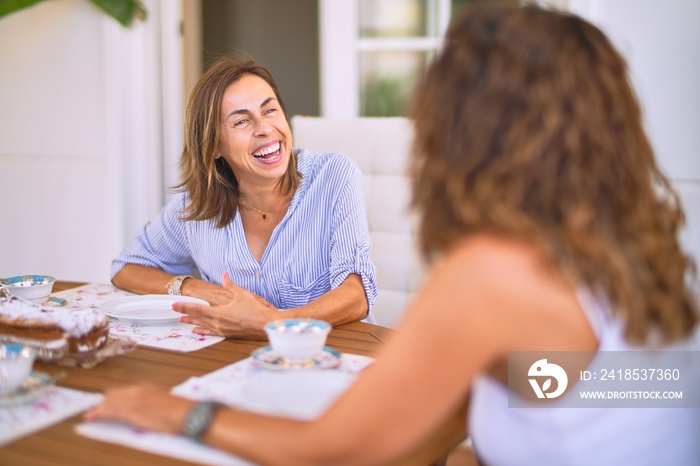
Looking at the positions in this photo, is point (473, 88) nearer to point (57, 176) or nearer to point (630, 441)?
point (630, 441)

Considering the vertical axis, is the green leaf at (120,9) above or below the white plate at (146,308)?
above

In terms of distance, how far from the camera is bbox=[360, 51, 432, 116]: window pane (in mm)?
3145

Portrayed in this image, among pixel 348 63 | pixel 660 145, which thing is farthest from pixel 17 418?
pixel 348 63

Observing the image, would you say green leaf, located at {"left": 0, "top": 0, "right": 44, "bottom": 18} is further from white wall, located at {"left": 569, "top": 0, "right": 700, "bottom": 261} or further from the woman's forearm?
white wall, located at {"left": 569, "top": 0, "right": 700, "bottom": 261}

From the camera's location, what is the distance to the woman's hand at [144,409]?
0.96 meters

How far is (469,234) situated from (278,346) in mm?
499

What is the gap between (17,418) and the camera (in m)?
1.03

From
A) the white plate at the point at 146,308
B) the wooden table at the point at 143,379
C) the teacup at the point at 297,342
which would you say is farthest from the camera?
the white plate at the point at 146,308

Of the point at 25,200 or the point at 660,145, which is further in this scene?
the point at 25,200

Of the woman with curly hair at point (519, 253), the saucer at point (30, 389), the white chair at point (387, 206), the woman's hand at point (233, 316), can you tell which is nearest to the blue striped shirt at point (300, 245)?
the white chair at point (387, 206)

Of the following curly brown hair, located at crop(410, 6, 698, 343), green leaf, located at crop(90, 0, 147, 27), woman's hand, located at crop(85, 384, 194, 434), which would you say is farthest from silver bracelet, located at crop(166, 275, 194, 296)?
green leaf, located at crop(90, 0, 147, 27)

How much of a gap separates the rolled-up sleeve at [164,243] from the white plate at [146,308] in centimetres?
36

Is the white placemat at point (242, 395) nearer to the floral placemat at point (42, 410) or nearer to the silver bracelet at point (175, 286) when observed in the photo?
the floral placemat at point (42, 410)

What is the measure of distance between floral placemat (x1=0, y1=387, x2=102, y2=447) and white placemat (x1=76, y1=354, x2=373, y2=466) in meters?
0.06
